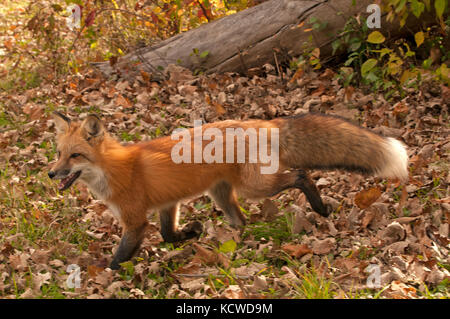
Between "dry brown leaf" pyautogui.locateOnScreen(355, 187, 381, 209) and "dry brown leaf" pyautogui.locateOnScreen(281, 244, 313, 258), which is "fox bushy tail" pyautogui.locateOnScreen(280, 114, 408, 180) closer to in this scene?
"dry brown leaf" pyautogui.locateOnScreen(355, 187, 381, 209)

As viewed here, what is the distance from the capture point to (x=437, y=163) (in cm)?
462

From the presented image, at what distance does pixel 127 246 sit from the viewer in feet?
12.7

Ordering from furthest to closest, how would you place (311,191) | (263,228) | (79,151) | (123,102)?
(123,102) → (263,228) → (311,191) → (79,151)

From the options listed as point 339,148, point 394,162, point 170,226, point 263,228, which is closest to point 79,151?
point 170,226

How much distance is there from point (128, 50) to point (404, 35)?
4.57 m

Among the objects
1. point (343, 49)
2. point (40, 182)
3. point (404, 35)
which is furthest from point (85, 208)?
point (404, 35)

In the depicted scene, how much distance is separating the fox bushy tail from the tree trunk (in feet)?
9.01

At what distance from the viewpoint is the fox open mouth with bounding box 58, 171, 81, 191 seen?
12.3ft

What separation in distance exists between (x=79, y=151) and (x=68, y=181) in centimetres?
26

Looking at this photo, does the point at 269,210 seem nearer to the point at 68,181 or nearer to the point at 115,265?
the point at 115,265

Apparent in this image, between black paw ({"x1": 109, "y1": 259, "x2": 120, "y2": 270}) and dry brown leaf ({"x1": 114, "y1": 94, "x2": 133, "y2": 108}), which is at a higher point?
dry brown leaf ({"x1": 114, "y1": 94, "x2": 133, "y2": 108})

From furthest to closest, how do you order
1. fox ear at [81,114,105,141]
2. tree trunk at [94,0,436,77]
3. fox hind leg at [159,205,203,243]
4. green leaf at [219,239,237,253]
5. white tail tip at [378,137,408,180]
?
tree trunk at [94,0,436,77], fox hind leg at [159,205,203,243], white tail tip at [378,137,408,180], fox ear at [81,114,105,141], green leaf at [219,239,237,253]

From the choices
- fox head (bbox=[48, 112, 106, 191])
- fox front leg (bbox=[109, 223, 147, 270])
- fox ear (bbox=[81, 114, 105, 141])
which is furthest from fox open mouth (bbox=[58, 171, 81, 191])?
fox front leg (bbox=[109, 223, 147, 270])

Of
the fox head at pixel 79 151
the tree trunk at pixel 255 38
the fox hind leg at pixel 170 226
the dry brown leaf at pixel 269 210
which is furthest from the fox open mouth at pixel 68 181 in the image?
the tree trunk at pixel 255 38
